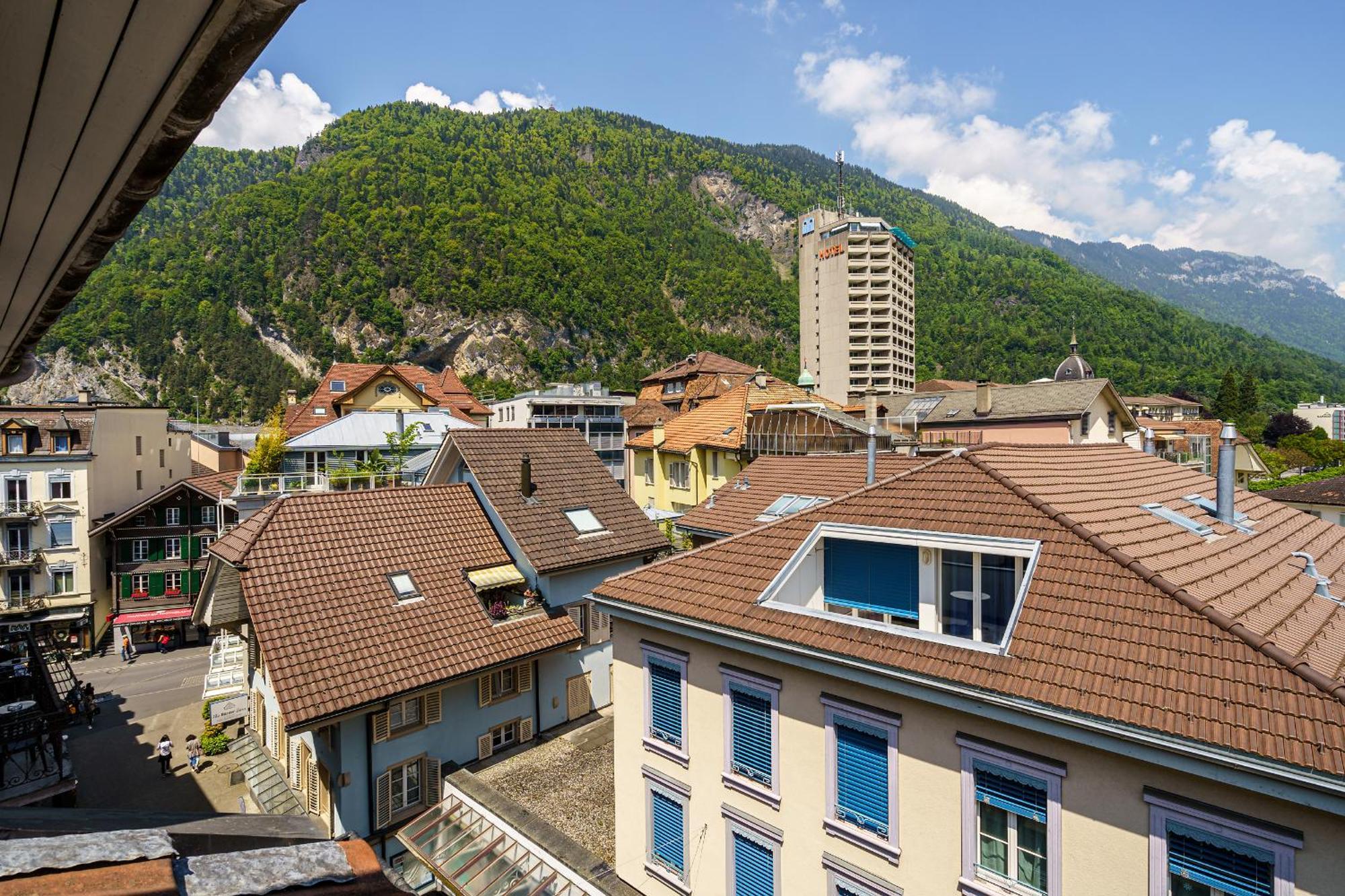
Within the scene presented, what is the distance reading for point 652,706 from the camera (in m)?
11.1

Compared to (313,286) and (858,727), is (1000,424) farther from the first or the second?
(313,286)

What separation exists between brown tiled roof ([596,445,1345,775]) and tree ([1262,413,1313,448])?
9415 centimetres

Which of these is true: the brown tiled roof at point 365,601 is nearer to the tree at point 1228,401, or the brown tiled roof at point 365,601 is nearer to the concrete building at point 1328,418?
the tree at point 1228,401

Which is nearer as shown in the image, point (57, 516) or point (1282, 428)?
point (57, 516)

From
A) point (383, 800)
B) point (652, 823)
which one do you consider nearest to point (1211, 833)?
point (652, 823)

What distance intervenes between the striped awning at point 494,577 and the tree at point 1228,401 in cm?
10115

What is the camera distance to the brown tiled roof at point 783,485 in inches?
739

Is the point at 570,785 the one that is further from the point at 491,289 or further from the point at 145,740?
the point at 491,289

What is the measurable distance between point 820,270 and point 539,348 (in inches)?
2145

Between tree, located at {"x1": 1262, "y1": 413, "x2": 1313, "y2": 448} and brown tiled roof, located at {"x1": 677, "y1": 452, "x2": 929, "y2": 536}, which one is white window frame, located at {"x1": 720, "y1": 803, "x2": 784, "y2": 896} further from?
tree, located at {"x1": 1262, "y1": 413, "x2": 1313, "y2": 448}

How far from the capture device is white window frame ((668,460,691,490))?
33.2 meters

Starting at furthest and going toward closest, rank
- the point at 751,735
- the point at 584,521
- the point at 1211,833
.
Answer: the point at 584,521
the point at 751,735
the point at 1211,833

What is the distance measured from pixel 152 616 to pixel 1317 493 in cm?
5660

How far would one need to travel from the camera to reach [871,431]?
17125mm
